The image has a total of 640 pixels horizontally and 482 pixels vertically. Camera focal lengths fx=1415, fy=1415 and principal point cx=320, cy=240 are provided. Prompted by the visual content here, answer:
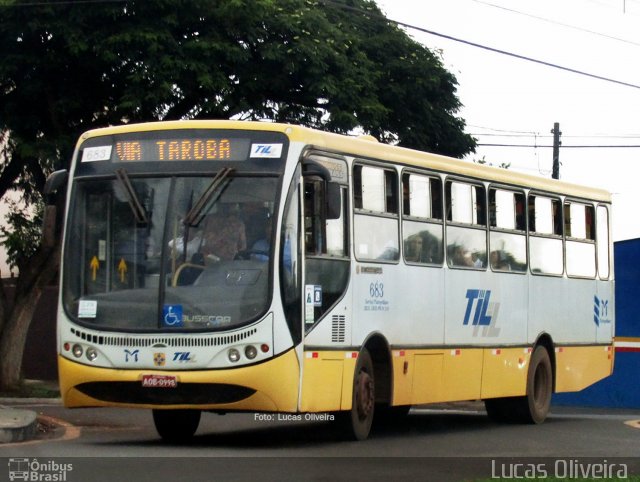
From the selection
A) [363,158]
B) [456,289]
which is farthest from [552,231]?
[363,158]

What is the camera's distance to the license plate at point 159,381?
13164 mm

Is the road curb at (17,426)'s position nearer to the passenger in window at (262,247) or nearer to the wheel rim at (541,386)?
the passenger in window at (262,247)

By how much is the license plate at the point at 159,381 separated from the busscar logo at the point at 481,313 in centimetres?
507

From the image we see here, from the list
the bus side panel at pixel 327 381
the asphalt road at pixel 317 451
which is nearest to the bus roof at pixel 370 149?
the bus side panel at pixel 327 381

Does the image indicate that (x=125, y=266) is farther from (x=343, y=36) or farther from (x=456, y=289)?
(x=343, y=36)

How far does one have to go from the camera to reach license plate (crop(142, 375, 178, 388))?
13.2m

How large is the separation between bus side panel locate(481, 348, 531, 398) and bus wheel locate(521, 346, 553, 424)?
0.21 metres

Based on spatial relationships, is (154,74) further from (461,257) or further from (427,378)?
(427,378)

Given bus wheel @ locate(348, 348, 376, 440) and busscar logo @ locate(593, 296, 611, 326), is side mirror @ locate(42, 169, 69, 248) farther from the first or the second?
busscar logo @ locate(593, 296, 611, 326)

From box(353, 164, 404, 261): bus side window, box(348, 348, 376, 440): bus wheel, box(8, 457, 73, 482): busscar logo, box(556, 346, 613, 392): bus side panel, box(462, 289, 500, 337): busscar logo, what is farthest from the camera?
box(556, 346, 613, 392): bus side panel

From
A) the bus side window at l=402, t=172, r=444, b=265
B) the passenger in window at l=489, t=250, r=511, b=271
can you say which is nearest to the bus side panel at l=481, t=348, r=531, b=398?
the passenger in window at l=489, t=250, r=511, b=271

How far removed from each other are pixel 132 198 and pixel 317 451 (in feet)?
9.94

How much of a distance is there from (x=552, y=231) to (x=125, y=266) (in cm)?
805

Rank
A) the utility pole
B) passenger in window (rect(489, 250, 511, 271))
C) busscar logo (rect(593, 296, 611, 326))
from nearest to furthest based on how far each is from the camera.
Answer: passenger in window (rect(489, 250, 511, 271)) → busscar logo (rect(593, 296, 611, 326)) → the utility pole
